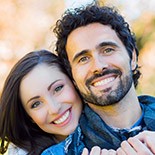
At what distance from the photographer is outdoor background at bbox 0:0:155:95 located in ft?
20.6

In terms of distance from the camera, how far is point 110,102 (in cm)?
175

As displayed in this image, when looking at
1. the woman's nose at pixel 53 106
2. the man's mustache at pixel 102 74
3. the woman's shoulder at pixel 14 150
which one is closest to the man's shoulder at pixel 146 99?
the man's mustache at pixel 102 74

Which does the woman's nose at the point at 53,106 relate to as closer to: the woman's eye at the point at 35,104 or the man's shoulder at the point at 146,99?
the woman's eye at the point at 35,104

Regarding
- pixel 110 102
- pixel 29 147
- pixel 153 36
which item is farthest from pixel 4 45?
pixel 110 102

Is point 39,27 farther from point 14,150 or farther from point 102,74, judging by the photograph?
point 102,74

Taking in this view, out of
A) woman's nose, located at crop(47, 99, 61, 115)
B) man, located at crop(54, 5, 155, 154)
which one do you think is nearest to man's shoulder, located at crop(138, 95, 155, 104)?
man, located at crop(54, 5, 155, 154)

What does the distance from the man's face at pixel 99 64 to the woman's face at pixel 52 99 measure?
136mm

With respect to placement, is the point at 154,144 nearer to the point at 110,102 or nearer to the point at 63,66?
the point at 110,102

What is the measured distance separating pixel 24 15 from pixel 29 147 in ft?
16.9

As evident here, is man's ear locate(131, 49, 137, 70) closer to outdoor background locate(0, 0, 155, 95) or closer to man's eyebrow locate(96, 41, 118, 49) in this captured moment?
man's eyebrow locate(96, 41, 118, 49)

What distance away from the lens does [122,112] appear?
1.83 metres

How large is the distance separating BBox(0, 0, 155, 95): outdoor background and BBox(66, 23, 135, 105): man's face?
416 cm

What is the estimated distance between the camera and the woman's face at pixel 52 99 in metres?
1.95

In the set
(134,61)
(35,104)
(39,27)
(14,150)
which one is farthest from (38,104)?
(39,27)
